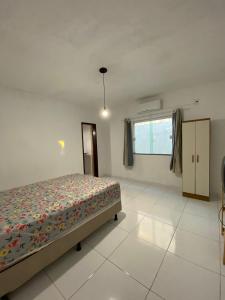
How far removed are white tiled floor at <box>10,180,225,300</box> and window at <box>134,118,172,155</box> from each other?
1846 mm

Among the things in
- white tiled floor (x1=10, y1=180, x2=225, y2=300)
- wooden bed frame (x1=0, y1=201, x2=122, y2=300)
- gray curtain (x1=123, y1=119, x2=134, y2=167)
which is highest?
gray curtain (x1=123, y1=119, x2=134, y2=167)

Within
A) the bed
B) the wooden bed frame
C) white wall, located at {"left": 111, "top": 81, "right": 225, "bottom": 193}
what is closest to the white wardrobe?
white wall, located at {"left": 111, "top": 81, "right": 225, "bottom": 193}

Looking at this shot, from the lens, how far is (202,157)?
112 inches

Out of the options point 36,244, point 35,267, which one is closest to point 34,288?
point 35,267

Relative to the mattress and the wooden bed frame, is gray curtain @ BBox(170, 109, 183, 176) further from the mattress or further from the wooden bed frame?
the wooden bed frame

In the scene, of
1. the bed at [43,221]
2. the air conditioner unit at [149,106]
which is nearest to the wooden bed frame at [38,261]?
the bed at [43,221]

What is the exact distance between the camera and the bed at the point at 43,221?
1.17 m

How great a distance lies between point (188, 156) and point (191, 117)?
970 mm

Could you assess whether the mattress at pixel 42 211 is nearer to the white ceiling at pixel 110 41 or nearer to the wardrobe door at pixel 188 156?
the wardrobe door at pixel 188 156

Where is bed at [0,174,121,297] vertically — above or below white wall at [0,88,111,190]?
below

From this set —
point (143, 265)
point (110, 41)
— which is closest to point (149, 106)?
point (110, 41)

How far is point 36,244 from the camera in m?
1.31

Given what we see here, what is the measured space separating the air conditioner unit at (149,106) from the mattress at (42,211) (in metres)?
2.43

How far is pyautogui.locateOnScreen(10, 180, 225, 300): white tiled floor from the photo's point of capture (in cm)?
122
